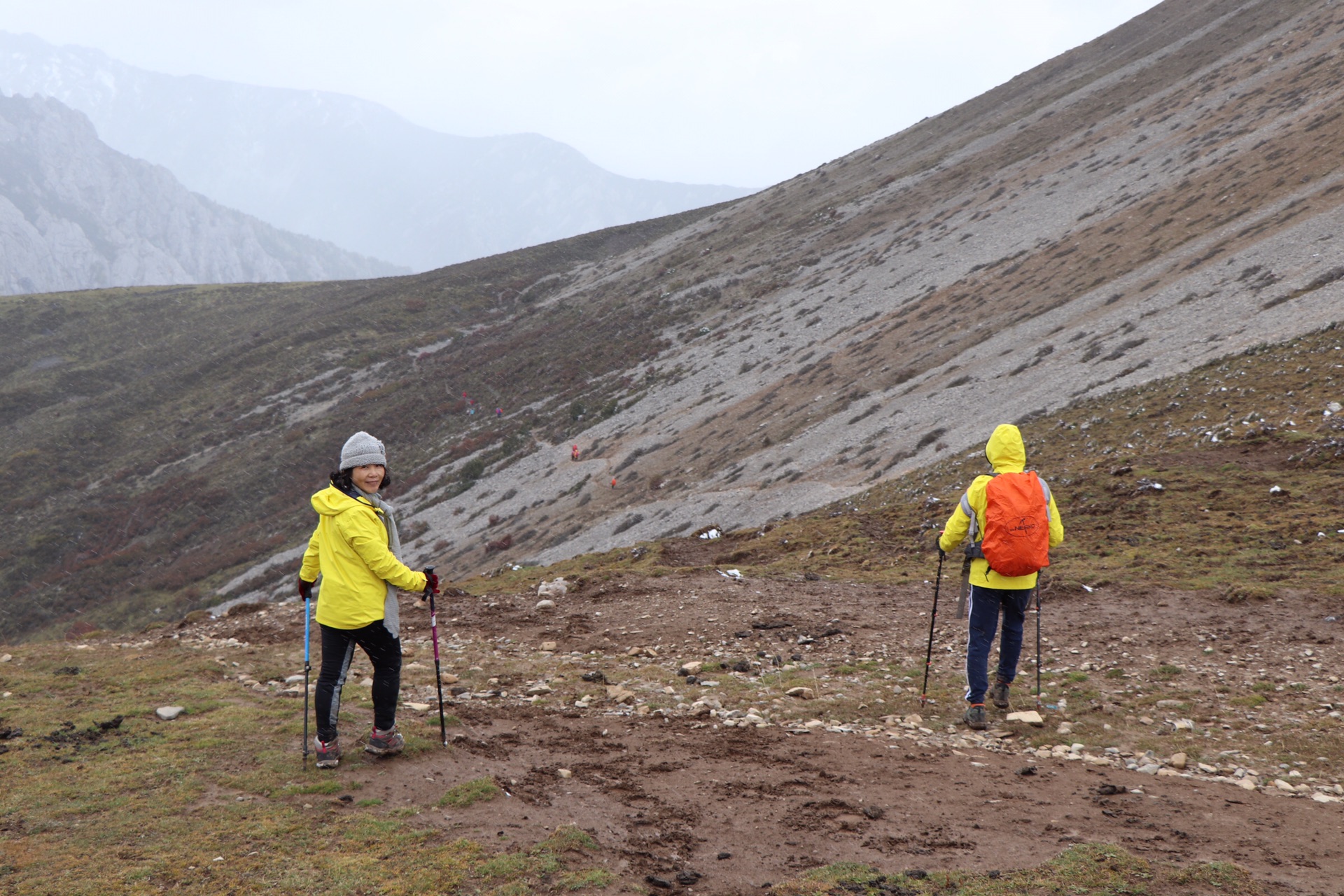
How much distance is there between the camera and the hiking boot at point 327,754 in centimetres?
660

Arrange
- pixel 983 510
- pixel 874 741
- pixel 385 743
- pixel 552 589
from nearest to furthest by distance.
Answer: pixel 385 743 → pixel 874 741 → pixel 983 510 → pixel 552 589

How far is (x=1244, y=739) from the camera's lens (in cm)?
704

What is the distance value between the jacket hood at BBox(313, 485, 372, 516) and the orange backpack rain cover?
5.65 meters

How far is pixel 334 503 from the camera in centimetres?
634

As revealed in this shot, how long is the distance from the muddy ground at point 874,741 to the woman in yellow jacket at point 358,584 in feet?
1.57

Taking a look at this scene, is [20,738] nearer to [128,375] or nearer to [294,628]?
[294,628]

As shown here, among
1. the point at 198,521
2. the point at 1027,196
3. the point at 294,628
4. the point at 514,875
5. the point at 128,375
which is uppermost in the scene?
the point at 1027,196

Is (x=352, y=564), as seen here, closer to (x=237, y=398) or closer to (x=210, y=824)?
(x=210, y=824)

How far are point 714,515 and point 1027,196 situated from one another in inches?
1351

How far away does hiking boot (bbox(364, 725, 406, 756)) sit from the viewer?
6777 millimetres

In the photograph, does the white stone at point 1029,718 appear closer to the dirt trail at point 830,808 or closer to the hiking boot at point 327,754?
the dirt trail at point 830,808

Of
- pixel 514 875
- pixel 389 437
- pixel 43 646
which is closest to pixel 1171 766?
pixel 514 875

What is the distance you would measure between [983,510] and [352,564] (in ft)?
19.0

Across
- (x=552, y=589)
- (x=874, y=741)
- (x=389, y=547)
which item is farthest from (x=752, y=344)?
(x=389, y=547)
